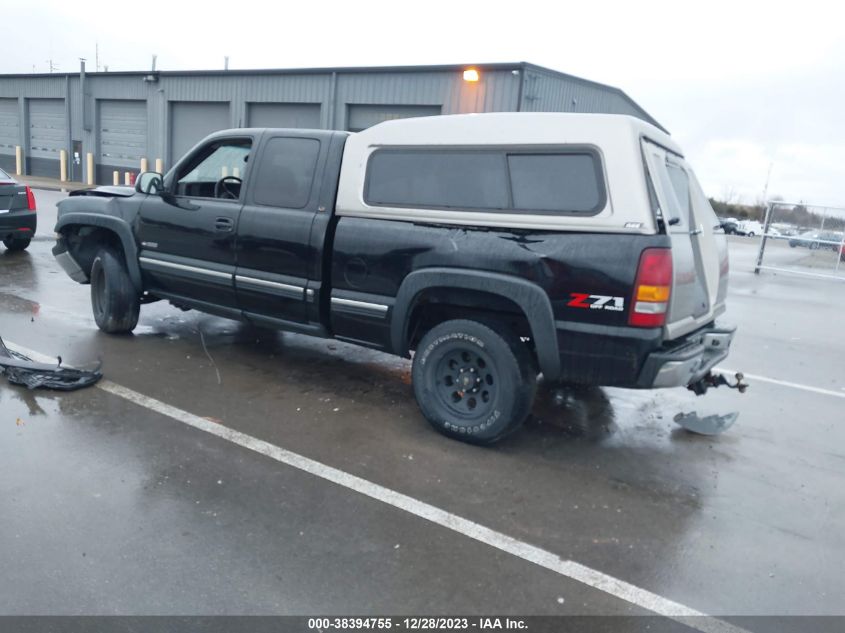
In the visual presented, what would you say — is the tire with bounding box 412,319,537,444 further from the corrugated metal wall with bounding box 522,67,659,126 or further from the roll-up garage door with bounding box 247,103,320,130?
the roll-up garage door with bounding box 247,103,320,130

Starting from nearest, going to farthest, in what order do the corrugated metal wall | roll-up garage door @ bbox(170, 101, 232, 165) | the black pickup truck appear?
1. the black pickup truck
2. the corrugated metal wall
3. roll-up garage door @ bbox(170, 101, 232, 165)

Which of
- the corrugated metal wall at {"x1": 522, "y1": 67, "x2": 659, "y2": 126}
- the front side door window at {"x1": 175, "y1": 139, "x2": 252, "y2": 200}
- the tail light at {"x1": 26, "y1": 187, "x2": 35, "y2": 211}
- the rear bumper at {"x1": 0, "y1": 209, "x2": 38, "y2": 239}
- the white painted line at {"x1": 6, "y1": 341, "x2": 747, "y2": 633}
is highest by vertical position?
the corrugated metal wall at {"x1": 522, "y1": 67, "x2": 659, "y2": 126}

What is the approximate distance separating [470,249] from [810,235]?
1583cm

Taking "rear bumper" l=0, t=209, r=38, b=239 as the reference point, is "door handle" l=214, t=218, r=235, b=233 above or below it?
above

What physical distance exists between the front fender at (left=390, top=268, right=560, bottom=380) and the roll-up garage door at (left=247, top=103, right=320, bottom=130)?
18352mm

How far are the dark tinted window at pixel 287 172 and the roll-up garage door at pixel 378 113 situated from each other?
1439 centimetres

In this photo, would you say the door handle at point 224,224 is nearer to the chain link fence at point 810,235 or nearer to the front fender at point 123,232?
the front fender at point 123,232

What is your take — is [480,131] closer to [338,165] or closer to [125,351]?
[338,165]

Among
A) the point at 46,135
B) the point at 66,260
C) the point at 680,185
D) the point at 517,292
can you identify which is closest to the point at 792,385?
the point at 680,185

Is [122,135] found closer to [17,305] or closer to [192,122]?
[192,122]

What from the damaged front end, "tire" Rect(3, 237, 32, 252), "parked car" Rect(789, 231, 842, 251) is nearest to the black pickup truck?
the damaged front end

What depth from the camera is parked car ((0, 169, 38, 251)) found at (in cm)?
1027

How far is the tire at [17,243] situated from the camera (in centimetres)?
1088

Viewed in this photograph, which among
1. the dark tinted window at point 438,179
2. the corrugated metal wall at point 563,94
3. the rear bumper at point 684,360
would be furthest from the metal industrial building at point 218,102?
the rear bumper at point 684,360
